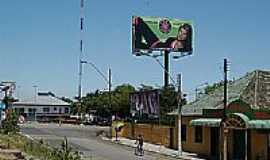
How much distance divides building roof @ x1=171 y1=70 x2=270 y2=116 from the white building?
107 m

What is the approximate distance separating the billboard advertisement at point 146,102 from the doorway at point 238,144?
2305 centimetres

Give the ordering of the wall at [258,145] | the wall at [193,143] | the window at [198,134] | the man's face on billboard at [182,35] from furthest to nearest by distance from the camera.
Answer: the man's face on billboard at [182,35] → the window at [198,134] → the wall at [193,143] → the wall at [258,145]

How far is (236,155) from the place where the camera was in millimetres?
44000

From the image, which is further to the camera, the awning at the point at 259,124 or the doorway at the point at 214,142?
the doorway at the point at 214,142

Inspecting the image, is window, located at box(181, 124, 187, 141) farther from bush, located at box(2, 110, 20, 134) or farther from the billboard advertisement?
bush, located at box(2, 110, 20, 134)

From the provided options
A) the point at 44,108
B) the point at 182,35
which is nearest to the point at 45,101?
the point at 44,108

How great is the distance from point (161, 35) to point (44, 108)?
76.9 m

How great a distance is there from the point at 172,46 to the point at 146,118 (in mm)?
19590

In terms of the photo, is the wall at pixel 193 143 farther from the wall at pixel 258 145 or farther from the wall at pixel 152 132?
the wall at pixel 258 145

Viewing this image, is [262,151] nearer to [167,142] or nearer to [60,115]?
[167,142]

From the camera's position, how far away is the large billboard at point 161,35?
86125 mm

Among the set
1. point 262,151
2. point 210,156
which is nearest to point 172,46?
point 210,156

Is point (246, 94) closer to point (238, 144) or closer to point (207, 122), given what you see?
point (207, 122)

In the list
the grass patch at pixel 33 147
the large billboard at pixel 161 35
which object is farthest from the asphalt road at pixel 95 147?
the large billboard at pixel 161 35
